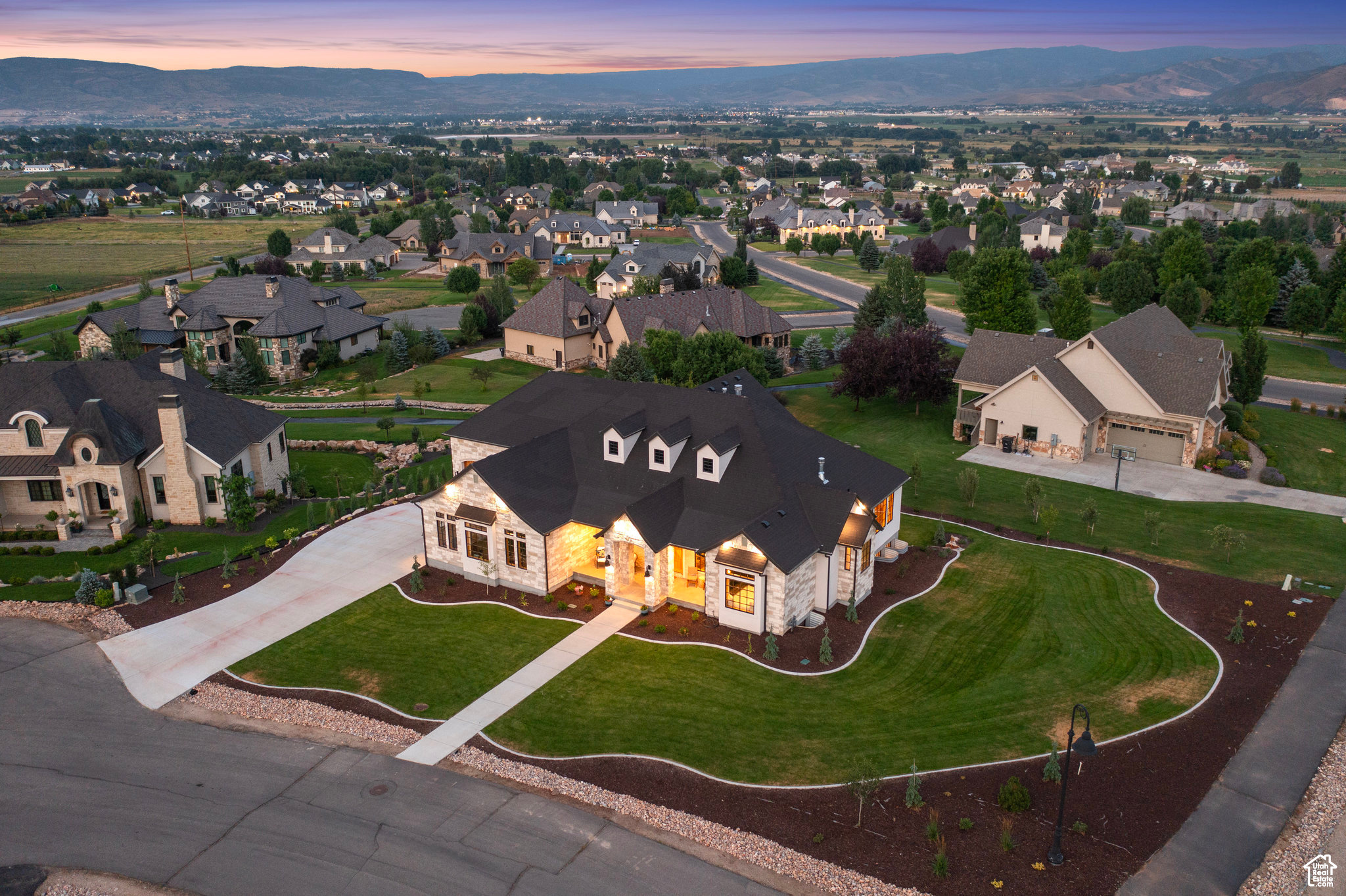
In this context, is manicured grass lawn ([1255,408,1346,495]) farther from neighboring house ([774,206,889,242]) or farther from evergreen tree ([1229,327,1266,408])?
neighboring house ([774,206,889,242])

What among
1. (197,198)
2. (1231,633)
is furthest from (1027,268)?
(197,198)

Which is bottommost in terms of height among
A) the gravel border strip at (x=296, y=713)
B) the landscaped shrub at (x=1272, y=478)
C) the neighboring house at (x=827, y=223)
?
the gravel border strip at (x=296, y=713)

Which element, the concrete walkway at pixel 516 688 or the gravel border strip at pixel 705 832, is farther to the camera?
the concrete walkway at pixel 516 688

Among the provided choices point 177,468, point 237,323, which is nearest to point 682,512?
point 177,468

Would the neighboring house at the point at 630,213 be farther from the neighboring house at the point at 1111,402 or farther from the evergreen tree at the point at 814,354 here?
the neighboring house at the point at 1111,402

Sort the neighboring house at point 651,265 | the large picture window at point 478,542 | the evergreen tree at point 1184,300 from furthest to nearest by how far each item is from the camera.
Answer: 1. the neighboring house at point 651,265
2. the evergreen tree at point 1184,300
3. the large picture window at point 478,542

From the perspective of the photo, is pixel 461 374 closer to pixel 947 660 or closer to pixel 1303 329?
pixel 947 660

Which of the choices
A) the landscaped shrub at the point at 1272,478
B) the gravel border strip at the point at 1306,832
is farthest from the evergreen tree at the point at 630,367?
the gravel border strip at the point at 1306,832
